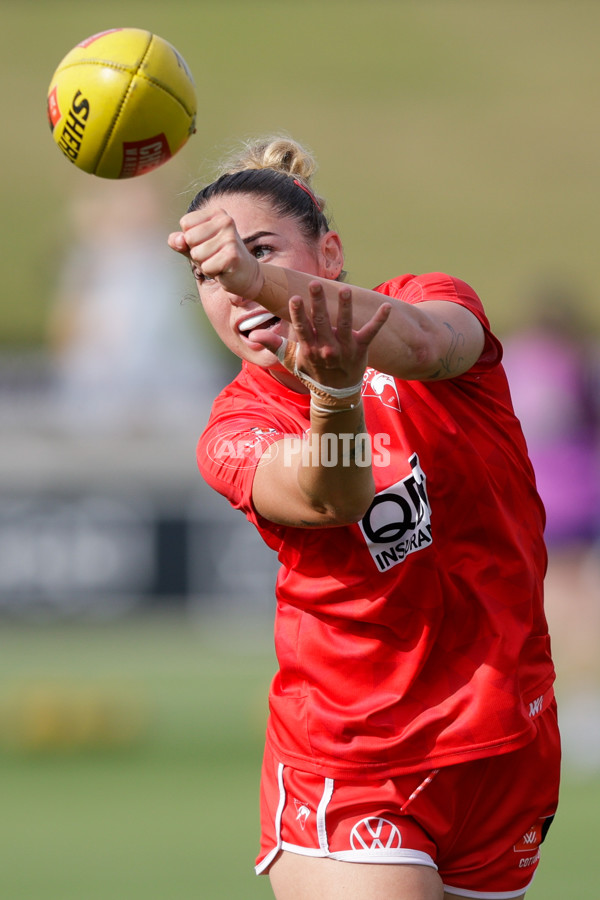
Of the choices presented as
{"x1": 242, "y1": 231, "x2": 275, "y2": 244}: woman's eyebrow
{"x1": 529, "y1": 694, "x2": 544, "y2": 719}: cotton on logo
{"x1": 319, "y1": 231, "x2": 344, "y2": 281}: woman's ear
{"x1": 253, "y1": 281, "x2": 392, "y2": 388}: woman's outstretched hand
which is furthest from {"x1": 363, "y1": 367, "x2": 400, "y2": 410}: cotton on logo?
{"x1": 529, "y1": 694, "x2": 544, "y2": 719}: cotton on logo

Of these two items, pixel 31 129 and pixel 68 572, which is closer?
pixel 68 572

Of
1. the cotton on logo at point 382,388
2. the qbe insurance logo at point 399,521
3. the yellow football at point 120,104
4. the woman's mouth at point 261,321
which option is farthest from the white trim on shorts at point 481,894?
the yellow football at point 120,104

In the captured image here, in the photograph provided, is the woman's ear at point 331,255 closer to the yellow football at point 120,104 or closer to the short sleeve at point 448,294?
the short sleeve at point 448,294

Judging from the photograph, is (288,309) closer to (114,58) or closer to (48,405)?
(114,58)

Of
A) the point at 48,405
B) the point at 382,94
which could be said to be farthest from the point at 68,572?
the point at 382,94

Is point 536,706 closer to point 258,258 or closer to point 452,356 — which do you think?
point 452,356

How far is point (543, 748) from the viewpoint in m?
2.92

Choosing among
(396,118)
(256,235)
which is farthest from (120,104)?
(396,118)

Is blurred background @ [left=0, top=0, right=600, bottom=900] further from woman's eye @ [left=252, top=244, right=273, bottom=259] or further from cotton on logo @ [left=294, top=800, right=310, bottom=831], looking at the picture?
cotton on logo @ [left=294, top=800, right=310, bottom=831]

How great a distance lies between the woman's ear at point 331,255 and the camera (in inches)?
115

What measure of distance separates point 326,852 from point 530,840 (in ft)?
1.61

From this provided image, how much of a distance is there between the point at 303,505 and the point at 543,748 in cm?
91

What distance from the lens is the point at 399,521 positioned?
106 inches

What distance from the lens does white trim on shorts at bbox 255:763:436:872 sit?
273 centimetres
